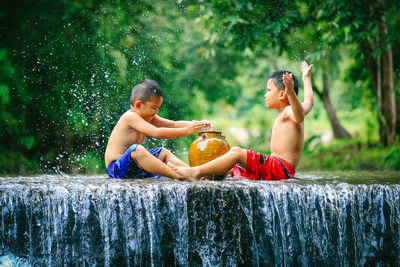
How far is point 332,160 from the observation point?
34.6ft

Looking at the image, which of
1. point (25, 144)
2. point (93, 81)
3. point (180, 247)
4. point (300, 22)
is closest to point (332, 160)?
point (300, 22)

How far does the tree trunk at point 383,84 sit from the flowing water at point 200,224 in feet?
17.5

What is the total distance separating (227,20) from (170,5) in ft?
8.89

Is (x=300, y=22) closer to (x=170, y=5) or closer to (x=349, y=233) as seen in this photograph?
(x=170, y=5)

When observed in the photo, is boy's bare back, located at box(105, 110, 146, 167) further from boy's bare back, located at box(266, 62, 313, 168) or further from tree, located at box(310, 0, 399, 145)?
tree, located at box(310, 0, 399, 145)

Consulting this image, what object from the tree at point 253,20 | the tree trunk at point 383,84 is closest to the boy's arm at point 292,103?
the tree at point 253,20

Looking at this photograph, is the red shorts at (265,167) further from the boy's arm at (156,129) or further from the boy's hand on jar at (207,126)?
the boy's arm at (156,129)

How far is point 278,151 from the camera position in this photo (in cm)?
420

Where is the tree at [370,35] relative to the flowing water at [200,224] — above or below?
above

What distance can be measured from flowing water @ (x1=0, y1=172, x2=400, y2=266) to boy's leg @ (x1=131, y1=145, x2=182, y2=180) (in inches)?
17.2

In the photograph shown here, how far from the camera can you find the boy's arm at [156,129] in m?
4.07

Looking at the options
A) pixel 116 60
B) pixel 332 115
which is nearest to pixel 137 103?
pixel 116 60

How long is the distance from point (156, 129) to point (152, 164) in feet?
1.49

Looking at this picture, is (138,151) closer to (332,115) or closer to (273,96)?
(273,96)
